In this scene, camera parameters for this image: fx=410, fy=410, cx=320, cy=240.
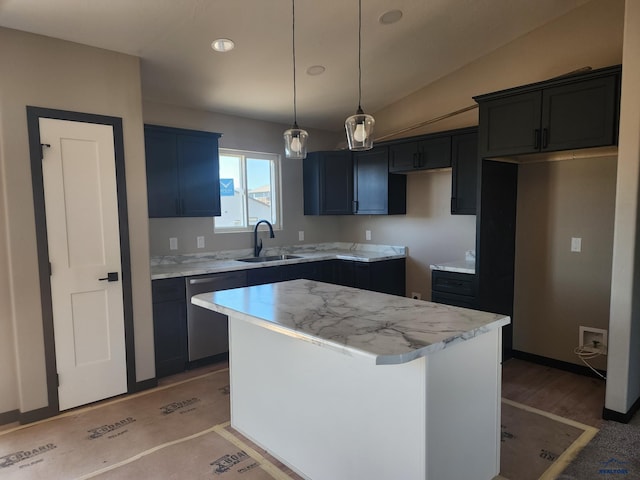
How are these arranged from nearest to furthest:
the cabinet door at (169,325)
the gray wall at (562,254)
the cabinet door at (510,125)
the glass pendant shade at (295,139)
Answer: the glass pendant shade at (295,139), the cabinet door at (510,125), the gray wall at (562,254), the cabinet door at (169,325)

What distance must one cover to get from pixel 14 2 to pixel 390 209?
354 centimetres

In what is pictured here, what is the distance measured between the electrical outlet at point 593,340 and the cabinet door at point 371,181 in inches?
85.3

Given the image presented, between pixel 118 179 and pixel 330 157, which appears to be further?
pixel 330 157

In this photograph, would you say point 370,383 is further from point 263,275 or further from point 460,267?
point 263,275

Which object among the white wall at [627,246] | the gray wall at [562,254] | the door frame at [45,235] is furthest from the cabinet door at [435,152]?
the door frame at [45,235]

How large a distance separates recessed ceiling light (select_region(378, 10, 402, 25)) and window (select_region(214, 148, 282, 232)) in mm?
2154

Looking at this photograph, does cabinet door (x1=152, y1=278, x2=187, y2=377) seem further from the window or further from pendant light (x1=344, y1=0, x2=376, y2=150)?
pendant light (x1=344, y1=0, x2=376, y2=150)

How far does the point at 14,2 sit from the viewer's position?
2.35 metres

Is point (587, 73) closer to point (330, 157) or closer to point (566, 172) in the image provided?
point (566, 172)

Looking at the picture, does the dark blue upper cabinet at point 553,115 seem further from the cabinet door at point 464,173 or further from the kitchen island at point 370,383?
the kitchen island at point 370,383

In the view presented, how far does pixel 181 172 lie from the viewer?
3.80 m

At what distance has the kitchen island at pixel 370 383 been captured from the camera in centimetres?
162

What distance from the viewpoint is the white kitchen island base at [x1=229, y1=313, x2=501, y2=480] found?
1.65m

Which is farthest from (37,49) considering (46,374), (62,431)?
(62,431)
